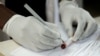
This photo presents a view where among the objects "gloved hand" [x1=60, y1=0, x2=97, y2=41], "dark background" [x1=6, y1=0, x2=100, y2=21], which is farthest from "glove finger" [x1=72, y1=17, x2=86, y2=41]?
"dark background" [x1=6, y1=0, x2=100, y2=21]

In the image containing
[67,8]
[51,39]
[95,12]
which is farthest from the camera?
[95,12]

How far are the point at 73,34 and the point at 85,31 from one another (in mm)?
37

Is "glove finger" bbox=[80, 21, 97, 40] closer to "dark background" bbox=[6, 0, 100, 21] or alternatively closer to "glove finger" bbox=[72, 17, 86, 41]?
"glove finger" bbox=[72, 17, 86, 41]

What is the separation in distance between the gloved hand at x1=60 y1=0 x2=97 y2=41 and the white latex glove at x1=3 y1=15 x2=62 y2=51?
63mm

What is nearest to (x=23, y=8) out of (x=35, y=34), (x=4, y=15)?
(x=4, y=15)

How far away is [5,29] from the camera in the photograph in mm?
519

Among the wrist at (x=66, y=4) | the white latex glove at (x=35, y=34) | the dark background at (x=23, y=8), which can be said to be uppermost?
the wrist at (x=66, y=4)

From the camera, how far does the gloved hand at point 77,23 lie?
0.52 m

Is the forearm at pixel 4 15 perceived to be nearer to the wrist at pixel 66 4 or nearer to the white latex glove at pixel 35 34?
the white latex glove at pixel 35 34

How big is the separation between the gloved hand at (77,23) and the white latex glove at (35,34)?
2.5 inches

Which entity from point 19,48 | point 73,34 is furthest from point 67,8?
point 19,48

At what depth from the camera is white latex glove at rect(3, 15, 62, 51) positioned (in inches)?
17.7

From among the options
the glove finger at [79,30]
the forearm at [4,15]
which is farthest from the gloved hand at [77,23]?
the forearm at [4,15]

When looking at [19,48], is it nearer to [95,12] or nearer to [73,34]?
[73,34]
